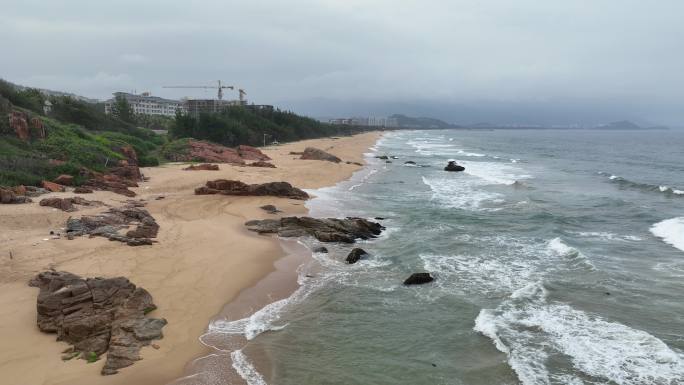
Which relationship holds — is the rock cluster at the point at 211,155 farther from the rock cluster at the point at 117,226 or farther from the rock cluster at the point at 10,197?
the rock cluster at the point at 117,226

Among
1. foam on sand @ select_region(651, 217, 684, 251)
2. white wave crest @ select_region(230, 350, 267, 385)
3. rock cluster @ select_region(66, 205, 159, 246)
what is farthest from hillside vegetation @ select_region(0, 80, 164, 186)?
foam on sand @ select_region(651, 217, 684, 251)

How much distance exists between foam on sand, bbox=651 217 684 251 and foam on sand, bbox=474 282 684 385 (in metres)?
Result: 10.5

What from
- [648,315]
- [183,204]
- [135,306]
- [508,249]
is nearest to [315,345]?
[135,306]

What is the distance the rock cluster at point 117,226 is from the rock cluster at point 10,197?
3.17 metres

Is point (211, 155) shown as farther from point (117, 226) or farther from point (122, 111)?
point (122, 111)

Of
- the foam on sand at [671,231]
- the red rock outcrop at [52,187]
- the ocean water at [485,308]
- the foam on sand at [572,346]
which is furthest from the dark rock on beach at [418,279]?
the red rock outcrop at [52,187]

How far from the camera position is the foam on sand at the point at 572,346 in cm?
925

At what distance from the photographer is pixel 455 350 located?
10195 mm

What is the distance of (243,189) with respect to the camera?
2603 cm

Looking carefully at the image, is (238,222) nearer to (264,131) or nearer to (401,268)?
(401,268)

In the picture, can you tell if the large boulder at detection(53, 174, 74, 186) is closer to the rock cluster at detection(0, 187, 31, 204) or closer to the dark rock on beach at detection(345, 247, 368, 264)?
the rock cluster at detection(0, 187, 31, 204)

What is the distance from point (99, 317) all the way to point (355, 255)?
842 cm

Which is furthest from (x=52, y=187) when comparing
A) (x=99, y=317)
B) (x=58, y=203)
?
(x=99, y=317)

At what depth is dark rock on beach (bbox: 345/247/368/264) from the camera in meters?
15.9
